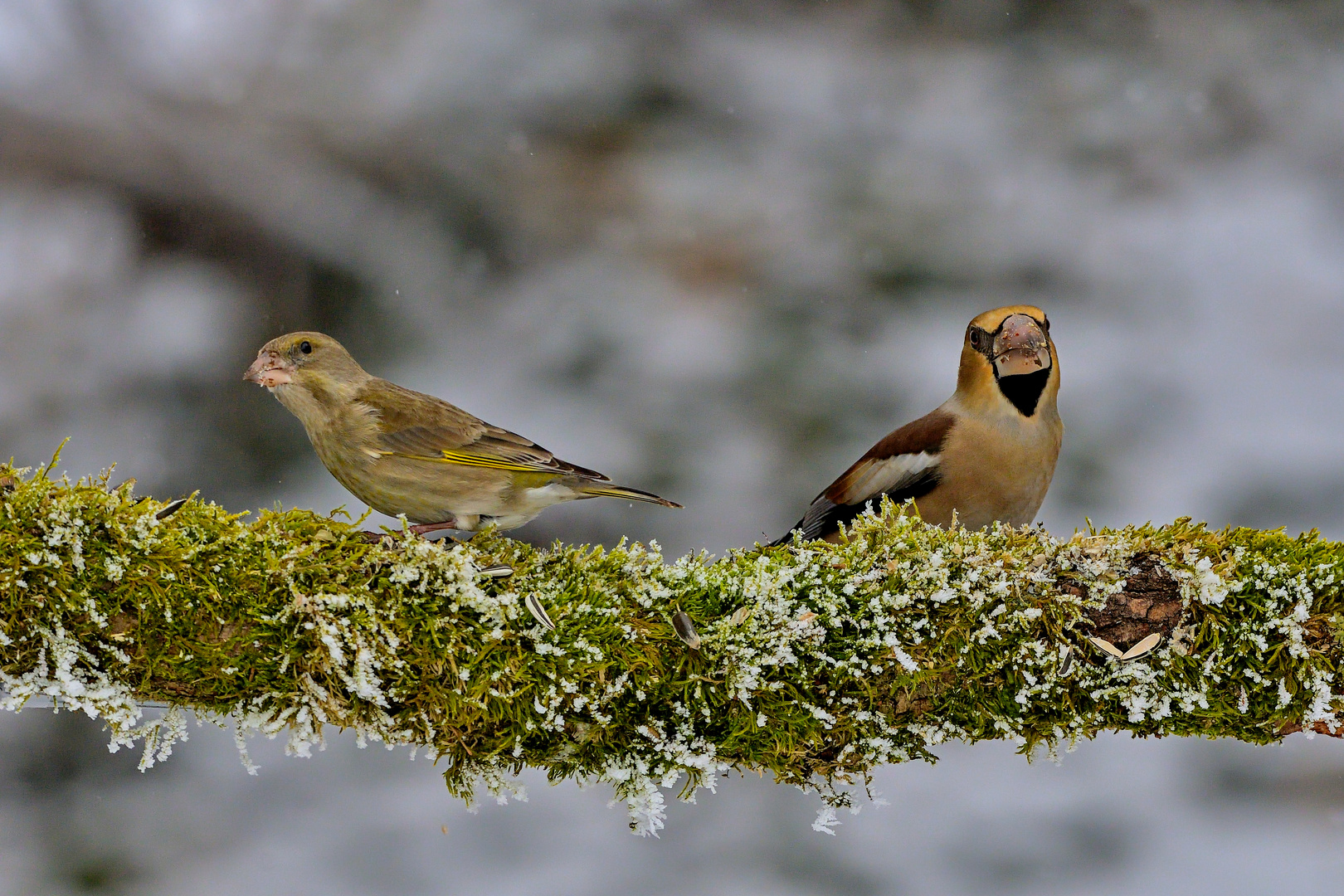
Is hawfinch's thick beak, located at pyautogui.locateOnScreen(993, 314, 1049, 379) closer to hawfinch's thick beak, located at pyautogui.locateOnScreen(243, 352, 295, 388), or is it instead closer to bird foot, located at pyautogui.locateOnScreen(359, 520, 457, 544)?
bird foot, located at pyautogui.locateOnScreen(359, 520, 457, 544)

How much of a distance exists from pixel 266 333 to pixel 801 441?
8.77 ft

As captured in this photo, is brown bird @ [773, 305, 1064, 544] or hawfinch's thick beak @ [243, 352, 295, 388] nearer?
hawfinch's thick beak @ [243, 352, 295, 388]

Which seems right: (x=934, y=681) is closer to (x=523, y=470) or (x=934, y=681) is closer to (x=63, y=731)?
(x=523, y=470)

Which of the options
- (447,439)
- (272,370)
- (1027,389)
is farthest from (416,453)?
(1027,389)

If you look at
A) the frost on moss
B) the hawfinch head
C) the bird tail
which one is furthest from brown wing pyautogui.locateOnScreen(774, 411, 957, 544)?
the frost on moss

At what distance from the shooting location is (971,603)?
7.54 ft

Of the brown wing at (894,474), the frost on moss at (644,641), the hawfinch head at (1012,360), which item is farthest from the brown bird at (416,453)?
the hawfinch head at (1012,360)

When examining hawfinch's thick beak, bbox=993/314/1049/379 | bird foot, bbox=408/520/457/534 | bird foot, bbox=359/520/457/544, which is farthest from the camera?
hawfinch's thick beak, bbox=993/314/1049/379

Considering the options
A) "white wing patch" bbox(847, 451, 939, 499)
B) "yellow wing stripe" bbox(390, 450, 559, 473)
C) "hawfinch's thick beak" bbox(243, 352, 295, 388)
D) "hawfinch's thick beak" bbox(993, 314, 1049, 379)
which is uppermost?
"hawfinch's thick beak" bbox(993, 314, 1049, 379)

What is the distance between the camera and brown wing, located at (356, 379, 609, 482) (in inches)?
112

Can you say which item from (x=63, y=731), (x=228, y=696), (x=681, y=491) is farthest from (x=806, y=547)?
(x=63, y=731)

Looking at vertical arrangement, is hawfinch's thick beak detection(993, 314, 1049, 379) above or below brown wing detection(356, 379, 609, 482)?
above

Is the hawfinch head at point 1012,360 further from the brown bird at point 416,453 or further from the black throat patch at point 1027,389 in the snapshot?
the brown bird at point 416,453

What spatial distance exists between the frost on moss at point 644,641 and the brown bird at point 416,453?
45cm
